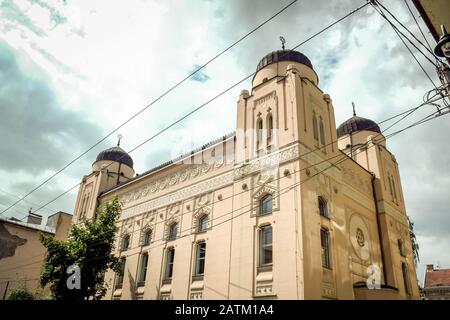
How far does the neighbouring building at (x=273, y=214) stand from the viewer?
45.9 ft

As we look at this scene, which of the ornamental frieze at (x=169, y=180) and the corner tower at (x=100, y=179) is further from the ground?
the corner tower at (x=100, y=179)

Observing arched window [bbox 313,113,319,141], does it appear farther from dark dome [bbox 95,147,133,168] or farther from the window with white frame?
dark dome [bbox 95,147,133,168]

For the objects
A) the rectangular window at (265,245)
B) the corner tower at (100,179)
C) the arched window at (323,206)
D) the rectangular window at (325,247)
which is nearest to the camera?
the rectangular window at (265,245)

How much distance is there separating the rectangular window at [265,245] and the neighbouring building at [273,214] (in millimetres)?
46

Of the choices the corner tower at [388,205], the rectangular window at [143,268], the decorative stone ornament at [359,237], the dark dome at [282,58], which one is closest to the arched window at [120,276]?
the rectangular window at [143,268]

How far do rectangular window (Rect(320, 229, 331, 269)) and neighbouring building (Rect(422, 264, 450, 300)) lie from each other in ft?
115

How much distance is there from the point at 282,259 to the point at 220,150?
301 inches

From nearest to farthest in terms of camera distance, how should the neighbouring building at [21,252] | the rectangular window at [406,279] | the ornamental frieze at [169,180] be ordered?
the rectangular window at [406,279], the ornamental frieze at [169,180], the neighbouring building at [21,252]

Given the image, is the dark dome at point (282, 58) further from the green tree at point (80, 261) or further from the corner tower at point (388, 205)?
the green tree at point (80, 261)

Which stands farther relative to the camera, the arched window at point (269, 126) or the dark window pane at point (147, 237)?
the dark window pane at point (147, 237)

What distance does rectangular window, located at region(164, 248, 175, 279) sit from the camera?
61.4 ft

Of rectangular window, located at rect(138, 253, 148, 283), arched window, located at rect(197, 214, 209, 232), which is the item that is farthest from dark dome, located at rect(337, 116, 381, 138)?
rectangular window, located at rect(138, 253, 148, 283)

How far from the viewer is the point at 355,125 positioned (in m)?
25.3
